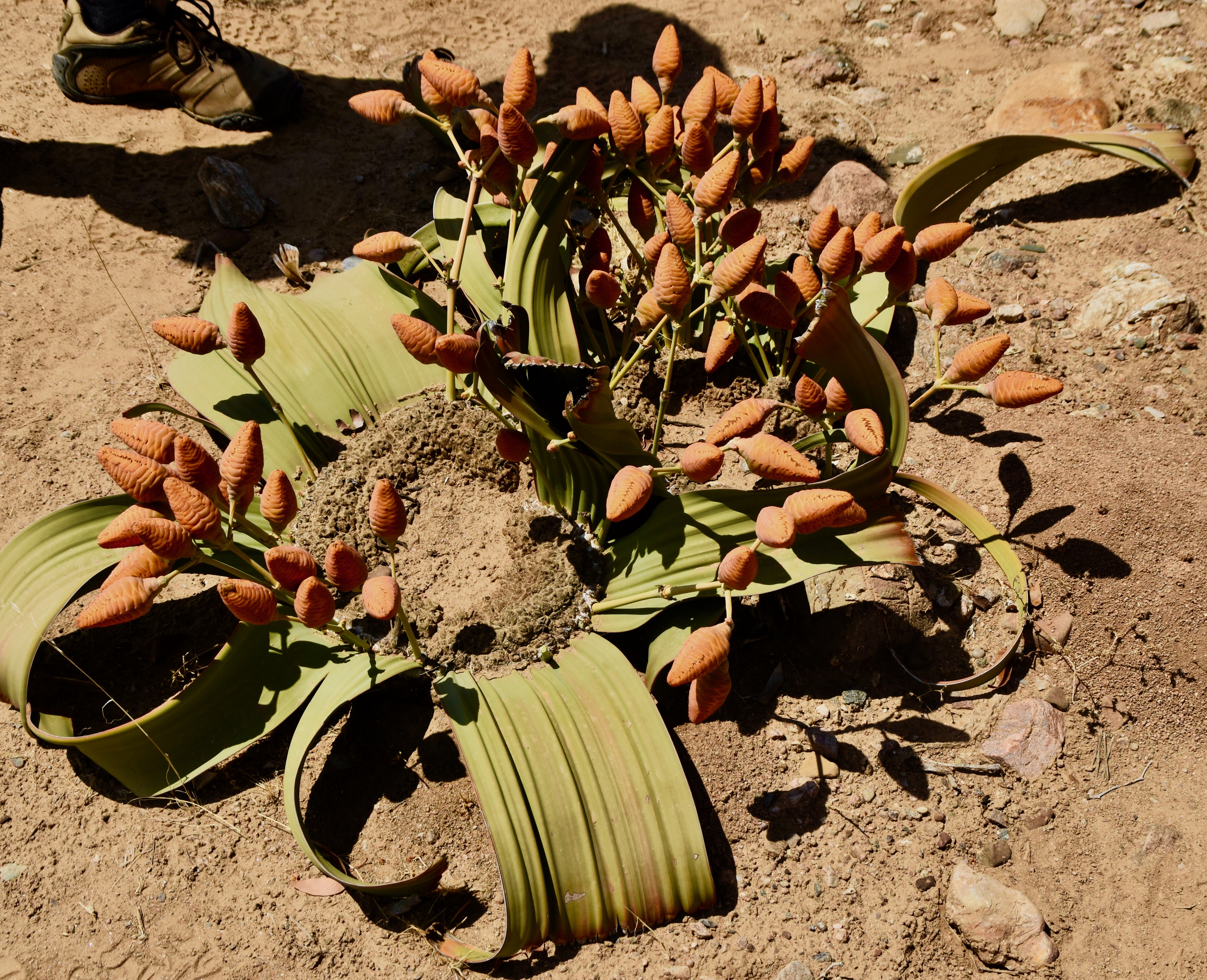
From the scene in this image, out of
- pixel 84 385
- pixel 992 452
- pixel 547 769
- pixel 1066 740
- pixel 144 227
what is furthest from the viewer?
pixel 144 227

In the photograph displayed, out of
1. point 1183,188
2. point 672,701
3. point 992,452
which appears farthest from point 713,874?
point 1183,188

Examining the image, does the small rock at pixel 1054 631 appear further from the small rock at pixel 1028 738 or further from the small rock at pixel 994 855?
the small rock at pixel 994 855

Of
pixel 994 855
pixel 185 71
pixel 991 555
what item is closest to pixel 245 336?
pixel 991 555

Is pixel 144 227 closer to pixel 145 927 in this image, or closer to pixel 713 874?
pixel 145 927

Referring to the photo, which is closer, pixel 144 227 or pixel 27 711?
pixel 27 711

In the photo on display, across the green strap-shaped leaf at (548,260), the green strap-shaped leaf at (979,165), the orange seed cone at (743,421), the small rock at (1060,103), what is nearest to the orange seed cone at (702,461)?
the orange seed cone at (743,421)

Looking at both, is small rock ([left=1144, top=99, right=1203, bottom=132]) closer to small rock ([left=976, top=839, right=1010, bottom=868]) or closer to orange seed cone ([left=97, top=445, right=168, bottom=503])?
small rock ([left=976, top=839, right=1010, bottom=868])
